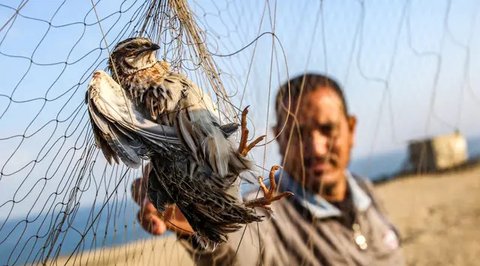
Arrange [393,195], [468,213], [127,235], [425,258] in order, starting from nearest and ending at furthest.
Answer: [127,235] < [393,195] < [425,258] < [468,213]

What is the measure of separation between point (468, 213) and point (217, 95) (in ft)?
4.50

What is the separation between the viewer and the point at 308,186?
1.18 meters

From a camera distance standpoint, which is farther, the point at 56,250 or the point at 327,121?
the point at 327,121

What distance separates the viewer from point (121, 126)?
0.60 metres

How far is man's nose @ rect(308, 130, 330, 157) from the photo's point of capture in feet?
3.66

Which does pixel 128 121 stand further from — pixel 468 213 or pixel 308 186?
pixel 468 213

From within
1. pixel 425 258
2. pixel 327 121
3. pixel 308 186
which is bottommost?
pixel 425 258

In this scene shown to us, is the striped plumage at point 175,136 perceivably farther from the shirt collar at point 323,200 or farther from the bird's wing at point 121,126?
the shirt collar at point 323,200

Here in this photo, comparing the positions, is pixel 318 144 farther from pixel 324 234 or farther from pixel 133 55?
pixel 133 55

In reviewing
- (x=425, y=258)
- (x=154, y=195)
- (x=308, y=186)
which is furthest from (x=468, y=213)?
(x=154, y=195)

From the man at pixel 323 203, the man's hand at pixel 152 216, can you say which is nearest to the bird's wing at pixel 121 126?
the man's hand at pixel 152 216

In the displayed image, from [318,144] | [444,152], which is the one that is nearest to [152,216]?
[318,144]

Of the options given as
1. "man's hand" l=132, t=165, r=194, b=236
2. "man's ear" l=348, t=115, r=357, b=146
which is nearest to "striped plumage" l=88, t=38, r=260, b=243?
"man's hand" l=132, t=165, r=194, b=236

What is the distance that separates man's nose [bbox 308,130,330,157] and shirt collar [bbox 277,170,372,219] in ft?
0.21
